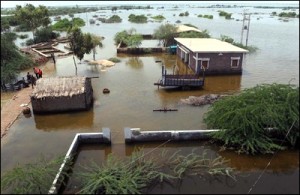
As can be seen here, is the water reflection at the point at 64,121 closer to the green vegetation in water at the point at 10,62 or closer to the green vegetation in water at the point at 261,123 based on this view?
the green vegetation in water at the point at 10,62

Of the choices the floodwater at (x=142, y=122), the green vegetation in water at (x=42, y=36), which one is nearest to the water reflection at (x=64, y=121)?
the floodwater at (x=142, y=122)

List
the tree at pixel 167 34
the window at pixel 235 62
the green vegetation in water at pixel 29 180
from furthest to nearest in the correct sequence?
the tree at pixel 167 34
the window at pixel 235 62
the green vegetation in water at pixel 29 180

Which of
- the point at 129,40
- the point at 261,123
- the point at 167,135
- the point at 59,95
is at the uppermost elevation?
the point at 129,40

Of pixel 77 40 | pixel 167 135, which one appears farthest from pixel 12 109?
pixel 167 135

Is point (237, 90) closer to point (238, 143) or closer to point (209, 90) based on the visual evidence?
point (209, 90)

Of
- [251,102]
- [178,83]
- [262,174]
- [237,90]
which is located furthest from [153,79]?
[262,174]

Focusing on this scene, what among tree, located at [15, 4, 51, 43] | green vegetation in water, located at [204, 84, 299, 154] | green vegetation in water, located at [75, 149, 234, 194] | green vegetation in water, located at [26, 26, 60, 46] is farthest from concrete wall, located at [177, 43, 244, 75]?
green vegetation in water, located at [26, 26, 60, 46]

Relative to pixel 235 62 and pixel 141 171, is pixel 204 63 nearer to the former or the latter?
pixel 235 62
